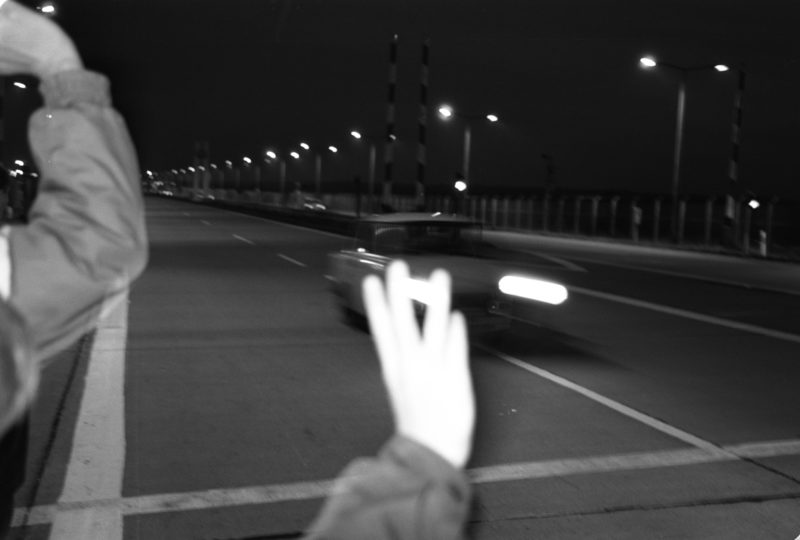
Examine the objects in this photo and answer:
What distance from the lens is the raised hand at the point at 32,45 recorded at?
57.3 inches

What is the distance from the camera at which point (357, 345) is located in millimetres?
12828

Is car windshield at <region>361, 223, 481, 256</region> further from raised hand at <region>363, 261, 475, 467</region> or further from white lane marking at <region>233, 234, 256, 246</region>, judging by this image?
white lane marking at <region>233, 234, 256, 246</region>

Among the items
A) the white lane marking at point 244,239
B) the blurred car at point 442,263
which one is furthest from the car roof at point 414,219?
the white lane marking at point 244,239

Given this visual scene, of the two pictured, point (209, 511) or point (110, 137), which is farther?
point (209, 511)

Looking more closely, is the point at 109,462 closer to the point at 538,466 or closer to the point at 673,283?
the point at 538,466

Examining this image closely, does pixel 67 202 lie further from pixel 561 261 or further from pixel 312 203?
pixel 312 203

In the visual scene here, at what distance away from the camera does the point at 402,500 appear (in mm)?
1062

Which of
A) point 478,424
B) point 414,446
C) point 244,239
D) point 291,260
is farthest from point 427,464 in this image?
point 244,239

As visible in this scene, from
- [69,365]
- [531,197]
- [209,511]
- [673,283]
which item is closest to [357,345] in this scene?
[69,365]

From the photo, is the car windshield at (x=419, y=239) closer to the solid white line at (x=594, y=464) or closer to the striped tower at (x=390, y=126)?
the solid white line at (x=594, y=464)

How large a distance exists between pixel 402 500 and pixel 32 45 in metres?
0.87

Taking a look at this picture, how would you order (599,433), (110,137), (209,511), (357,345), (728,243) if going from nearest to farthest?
1. (110,137)
2. (209,511)
3. (599,433)
4. (357,345)
5. (728,243)

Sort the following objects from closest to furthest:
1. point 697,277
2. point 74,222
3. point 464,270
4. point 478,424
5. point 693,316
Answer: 1. point 74,222
2. point 478,424
3. point 464,270
4. point 693,316
5. point 697,277

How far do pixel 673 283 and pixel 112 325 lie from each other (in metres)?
12.0
